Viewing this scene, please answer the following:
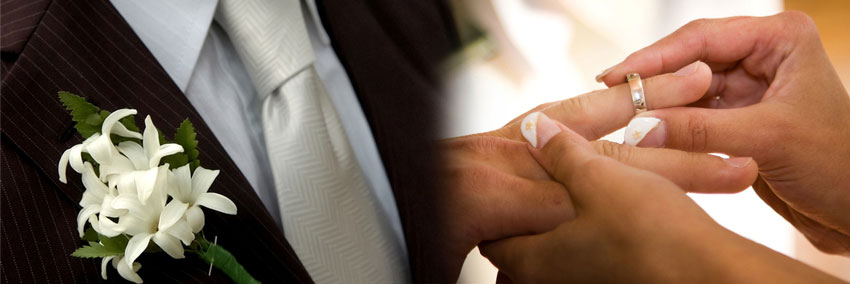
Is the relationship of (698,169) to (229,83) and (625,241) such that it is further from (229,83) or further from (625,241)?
(229,83)

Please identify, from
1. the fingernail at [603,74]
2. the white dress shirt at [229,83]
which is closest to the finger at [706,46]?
the fingernail at [603,74]

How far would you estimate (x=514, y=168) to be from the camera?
0.24 m

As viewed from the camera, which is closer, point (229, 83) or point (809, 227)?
point (809, 227)

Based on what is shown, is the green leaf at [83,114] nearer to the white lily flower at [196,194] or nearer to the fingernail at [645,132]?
the white lily flower at [196,194]

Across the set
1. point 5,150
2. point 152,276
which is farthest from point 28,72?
point 152,276

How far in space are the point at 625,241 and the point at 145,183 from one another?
0.81 feet

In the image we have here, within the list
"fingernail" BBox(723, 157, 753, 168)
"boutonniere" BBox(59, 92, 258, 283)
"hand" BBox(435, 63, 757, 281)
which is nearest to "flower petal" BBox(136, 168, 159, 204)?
"boutonniere" BBox(59, 92, 258, 283)

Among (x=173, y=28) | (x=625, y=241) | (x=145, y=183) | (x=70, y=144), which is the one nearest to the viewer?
(x=625, y=241)

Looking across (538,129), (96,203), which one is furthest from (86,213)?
(538,129)

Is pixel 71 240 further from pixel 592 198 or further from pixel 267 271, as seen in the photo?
pixel 592 198

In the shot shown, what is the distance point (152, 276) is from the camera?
1.58 feet

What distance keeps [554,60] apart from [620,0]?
36 mm

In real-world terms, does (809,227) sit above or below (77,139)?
below

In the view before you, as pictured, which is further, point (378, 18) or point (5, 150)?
point (378, 18)
